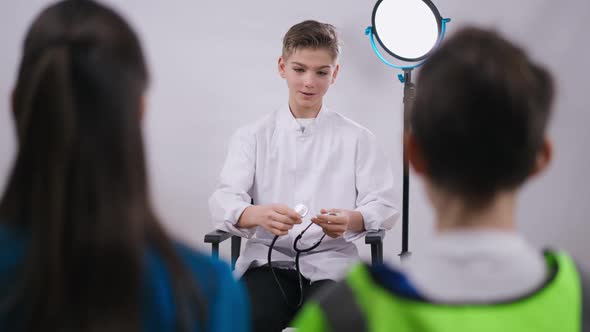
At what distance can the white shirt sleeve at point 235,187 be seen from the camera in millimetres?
1980

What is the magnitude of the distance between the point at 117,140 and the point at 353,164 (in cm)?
144

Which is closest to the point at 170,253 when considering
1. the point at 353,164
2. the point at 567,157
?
the point at 353,164

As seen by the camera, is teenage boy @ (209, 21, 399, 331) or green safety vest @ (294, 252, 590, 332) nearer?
green safety vest @ (294, 252, 590, 332)

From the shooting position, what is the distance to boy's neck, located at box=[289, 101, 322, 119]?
86.4 inches

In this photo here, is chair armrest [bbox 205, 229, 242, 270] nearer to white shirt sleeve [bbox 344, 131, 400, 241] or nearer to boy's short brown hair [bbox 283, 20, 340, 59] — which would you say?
white shirt sleeve [bbox 344, 131, 400, 241]

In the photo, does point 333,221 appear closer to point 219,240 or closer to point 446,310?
point 219,240

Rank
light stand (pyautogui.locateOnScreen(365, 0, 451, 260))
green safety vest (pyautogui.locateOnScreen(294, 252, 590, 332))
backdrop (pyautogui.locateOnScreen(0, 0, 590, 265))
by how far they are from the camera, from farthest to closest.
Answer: backdrop (pyautogui.locateOnScreen(0, 0, 590, 265)) → light stand (pyautogui.locateOnScreen(365, 0, 451, 260)) → green safety vest (pyautogui.locateOnScreen(294, 252, 590, 332))

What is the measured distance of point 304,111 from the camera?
2.20 meters

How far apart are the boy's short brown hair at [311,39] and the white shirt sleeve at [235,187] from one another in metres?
0.36

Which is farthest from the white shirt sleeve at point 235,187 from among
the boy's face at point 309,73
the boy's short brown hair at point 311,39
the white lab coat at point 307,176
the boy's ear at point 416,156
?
the boy's ear at point 416,156

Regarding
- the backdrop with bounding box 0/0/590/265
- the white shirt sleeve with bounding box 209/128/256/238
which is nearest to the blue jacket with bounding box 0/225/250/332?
the white shirt sleeve with bounding box 209/128/256/238

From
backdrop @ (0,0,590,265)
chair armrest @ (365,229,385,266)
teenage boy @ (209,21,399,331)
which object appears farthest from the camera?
backdrop @ (0,0,590,265)

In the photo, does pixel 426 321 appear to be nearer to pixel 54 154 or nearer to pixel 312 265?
pixel 54 154

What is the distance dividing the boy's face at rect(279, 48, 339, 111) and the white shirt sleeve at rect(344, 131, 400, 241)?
25cm
